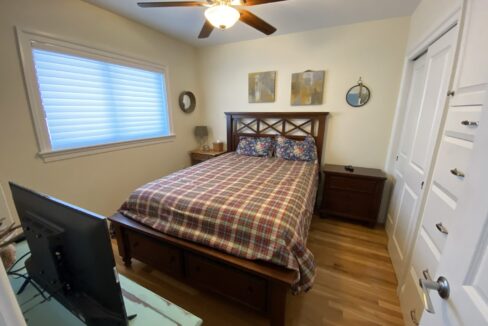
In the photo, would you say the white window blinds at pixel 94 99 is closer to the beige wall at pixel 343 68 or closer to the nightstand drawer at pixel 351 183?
the beige wall at pixel 343 68

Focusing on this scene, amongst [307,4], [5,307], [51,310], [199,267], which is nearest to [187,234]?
[199,267]

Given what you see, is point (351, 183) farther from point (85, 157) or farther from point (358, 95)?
point (85, 157)

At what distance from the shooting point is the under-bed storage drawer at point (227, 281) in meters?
1.38

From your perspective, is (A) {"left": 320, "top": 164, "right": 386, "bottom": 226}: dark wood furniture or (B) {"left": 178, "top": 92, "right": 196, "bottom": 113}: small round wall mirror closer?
(A) {"left": 320, "top": 164, "right": 386, "bottom": 226}: dark wood furniture

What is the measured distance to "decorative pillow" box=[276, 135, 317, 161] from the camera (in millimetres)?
2898

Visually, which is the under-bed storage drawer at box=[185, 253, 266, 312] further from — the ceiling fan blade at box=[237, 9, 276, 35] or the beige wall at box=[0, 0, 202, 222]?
the ceiling fan blade at box=[237, 9, 276, 35]

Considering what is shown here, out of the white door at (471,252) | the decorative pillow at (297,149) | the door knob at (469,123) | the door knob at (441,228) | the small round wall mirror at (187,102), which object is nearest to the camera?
the white door at (471,252)

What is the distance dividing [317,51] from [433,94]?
5.56ft

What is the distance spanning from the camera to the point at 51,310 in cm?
80

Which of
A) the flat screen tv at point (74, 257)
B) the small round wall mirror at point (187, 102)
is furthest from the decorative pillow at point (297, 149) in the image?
the flat screen tv at point (74, 257)

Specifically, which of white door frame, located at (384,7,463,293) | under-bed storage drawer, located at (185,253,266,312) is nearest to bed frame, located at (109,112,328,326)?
under-bed storage drawer, located at (185,253,266,312)

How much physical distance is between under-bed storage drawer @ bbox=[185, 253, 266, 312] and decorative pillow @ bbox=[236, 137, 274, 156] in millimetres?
1933

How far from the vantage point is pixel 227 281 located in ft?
4.83

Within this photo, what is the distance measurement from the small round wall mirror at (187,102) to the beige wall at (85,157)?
0.10 m
